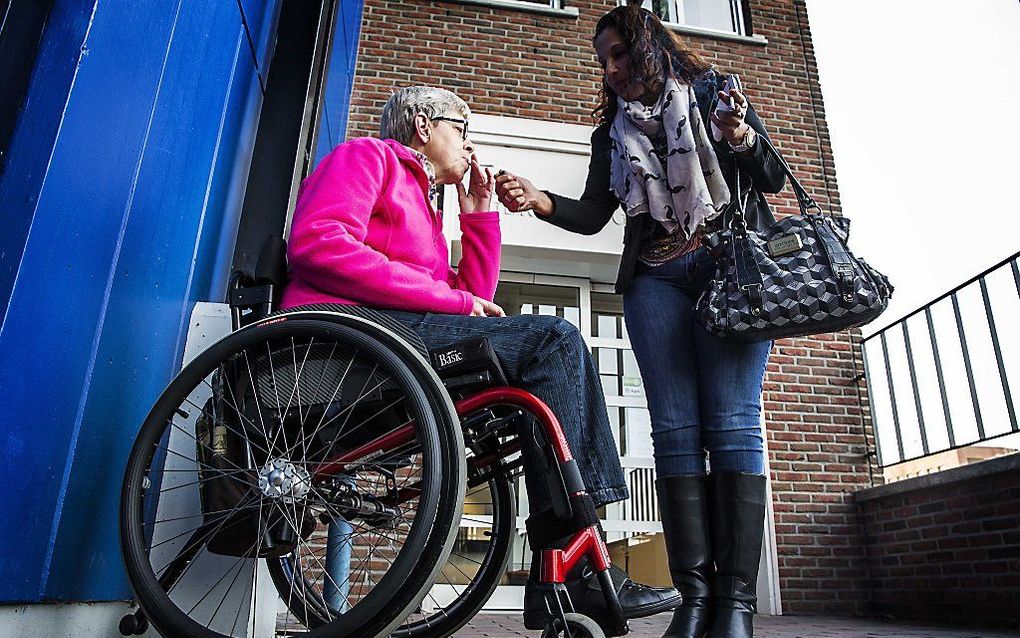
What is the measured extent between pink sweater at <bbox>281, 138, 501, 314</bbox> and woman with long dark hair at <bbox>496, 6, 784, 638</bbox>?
1.07 feet

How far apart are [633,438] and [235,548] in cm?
342

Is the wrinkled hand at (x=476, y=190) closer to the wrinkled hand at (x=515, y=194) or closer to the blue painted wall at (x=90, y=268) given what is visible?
the wrinkled hand at (x=515, y=194)

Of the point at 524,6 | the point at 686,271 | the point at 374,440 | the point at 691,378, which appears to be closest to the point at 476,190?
the point at 686,271

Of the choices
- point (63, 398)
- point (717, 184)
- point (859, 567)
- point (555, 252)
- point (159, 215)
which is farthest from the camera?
point (555, 252)

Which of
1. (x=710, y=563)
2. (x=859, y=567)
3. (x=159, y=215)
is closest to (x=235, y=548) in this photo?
(x=159, y=215)

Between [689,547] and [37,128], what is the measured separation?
1342 millimetres

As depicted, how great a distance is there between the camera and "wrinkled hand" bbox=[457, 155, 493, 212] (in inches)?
65.9

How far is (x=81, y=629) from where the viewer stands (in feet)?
3.86

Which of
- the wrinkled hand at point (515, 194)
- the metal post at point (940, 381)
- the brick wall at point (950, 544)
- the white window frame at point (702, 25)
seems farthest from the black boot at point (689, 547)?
the white window frame at point (702, 25)

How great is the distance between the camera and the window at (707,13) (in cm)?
558

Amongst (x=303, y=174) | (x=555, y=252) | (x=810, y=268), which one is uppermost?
(x=555, y=252)

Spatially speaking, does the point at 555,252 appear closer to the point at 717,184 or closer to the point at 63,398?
the point at 717,184

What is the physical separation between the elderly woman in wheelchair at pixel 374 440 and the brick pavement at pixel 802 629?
1203 millimetres

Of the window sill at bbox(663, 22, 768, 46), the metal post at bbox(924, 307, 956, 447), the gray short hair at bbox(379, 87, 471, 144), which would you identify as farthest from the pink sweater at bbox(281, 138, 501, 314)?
the window sill at bbox(663, 22, 768, 46)
